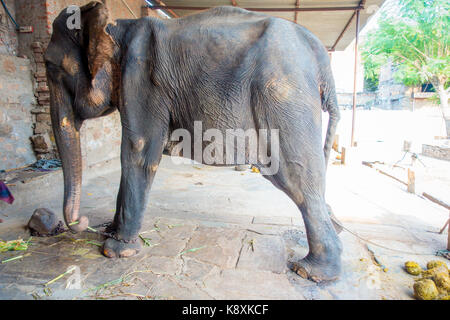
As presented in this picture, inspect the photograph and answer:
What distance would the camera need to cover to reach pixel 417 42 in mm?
19734

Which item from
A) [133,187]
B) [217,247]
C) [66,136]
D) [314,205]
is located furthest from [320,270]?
[66,136]

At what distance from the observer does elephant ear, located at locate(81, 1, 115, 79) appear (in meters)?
2.64

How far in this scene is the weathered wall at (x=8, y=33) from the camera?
17.2ft

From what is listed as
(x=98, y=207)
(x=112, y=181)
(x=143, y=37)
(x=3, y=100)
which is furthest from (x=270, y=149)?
(x=3, y=100)

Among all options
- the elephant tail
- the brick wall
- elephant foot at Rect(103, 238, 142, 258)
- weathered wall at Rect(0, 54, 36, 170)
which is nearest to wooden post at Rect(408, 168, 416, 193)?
the elephant tail

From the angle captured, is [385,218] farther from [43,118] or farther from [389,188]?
[43,118]

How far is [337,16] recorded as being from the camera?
774 cm

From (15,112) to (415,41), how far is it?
2230 centimetres

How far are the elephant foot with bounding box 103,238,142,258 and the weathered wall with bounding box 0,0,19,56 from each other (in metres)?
4.43

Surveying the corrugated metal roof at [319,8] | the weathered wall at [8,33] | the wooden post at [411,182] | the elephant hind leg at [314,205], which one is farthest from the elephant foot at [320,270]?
the corrugated metal roof at [319,8]

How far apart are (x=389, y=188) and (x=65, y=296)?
5.90 metres

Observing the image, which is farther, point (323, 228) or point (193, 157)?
point (193, 157)

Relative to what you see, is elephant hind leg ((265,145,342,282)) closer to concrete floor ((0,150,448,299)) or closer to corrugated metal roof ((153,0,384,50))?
concrete floor ((0,150,448,299))

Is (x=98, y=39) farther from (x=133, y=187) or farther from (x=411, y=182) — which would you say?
(x=411, y=182)
